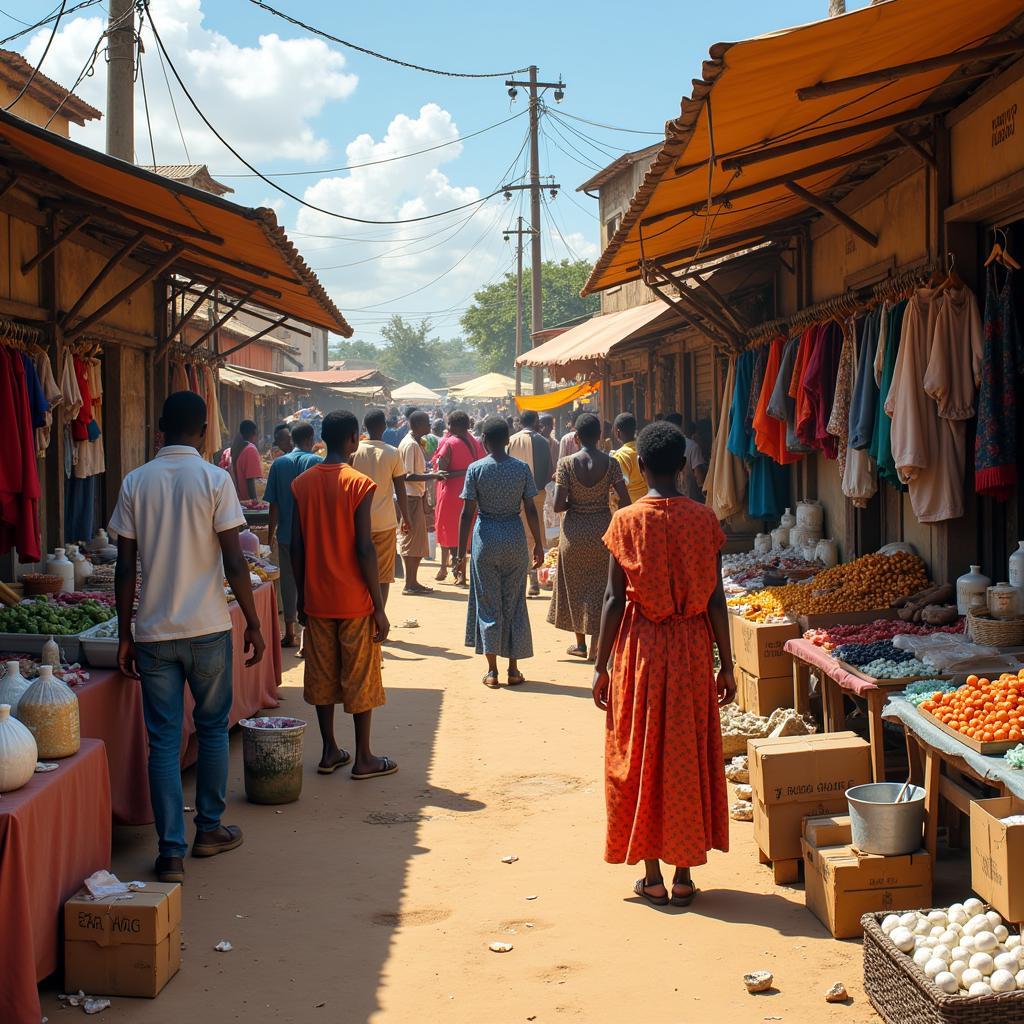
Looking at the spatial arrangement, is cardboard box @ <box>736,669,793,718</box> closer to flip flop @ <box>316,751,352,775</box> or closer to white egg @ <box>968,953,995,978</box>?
flip flop @ <box>316,751,352,775</box>

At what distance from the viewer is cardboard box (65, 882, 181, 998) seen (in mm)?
4223

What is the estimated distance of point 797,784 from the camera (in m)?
5.35

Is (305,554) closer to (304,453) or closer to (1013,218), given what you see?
(304,453)

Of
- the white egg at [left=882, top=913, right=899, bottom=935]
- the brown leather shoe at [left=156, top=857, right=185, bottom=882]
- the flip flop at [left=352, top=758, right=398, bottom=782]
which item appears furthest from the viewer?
the flip flop at [left=352, top=758, right=398, bottom=782]

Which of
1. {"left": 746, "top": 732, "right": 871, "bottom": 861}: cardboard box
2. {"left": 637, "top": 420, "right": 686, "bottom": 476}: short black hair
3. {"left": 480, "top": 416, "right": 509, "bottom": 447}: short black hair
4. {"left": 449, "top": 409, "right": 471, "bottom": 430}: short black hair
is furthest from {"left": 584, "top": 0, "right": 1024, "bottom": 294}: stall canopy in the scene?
{"left": 449, "top": 409, "right": 471, "bottom": 430}: short black hair

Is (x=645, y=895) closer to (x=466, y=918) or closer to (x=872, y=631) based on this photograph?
(x=466, y=918)

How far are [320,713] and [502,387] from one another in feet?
97.7

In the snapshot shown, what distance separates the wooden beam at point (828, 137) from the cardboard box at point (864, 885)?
3.59 meters

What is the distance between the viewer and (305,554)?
6.80m

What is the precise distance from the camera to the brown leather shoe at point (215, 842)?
18.7ft

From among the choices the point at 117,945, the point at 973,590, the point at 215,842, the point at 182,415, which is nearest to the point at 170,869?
the point at 215,842

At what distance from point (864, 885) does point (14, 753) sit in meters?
3.23

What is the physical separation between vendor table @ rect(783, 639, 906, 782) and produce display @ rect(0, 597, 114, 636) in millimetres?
3996

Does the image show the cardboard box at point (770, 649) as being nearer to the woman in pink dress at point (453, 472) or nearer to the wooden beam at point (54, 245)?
the wooden beam at point (54, 245)
